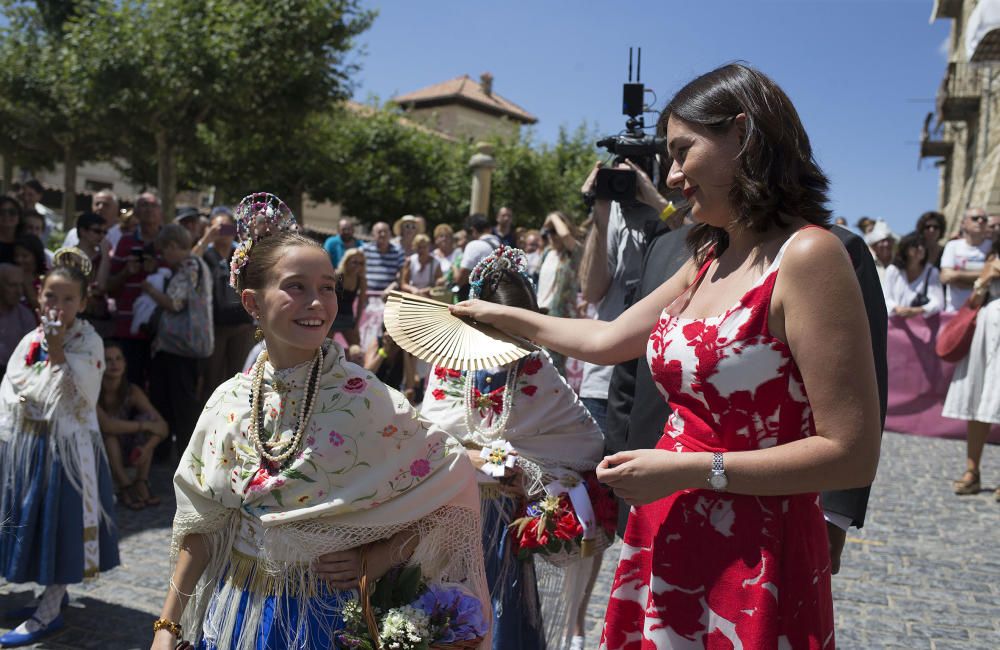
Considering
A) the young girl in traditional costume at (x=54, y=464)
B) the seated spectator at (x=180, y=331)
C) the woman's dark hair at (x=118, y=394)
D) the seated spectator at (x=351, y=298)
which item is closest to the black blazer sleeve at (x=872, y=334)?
the young girl in traditional costume at (x=54, y=464)

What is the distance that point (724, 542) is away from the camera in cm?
178

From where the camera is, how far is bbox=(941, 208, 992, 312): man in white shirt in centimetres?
867

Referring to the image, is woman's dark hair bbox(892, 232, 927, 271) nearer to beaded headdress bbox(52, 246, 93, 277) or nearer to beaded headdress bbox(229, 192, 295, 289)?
beaded headdress bbox(52, 246, 93, 277)

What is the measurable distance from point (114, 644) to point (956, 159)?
31271 millimetres

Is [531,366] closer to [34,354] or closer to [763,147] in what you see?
[763,147]

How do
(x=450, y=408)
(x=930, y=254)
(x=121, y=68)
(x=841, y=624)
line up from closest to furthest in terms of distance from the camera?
1. (x=450, y=408)
2. (x=841, y=624)
3. (x=930, y=254)
4. (x=121, y=68)

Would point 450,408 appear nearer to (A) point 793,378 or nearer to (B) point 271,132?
(A) point 793,378

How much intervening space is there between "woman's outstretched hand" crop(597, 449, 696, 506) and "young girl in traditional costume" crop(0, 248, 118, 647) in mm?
3291

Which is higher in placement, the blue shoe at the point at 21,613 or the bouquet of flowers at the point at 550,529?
the bouquet of flowers at the point at 550,529

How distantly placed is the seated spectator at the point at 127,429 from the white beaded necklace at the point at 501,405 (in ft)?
11.6

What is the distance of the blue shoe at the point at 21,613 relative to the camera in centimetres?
410

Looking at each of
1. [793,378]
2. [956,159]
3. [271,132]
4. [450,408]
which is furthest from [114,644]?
[956,159]

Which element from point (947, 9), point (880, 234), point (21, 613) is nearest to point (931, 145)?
point (947, 9)

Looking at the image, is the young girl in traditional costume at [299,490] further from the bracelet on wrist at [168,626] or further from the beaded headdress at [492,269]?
the beaded headdress at [492,269]
